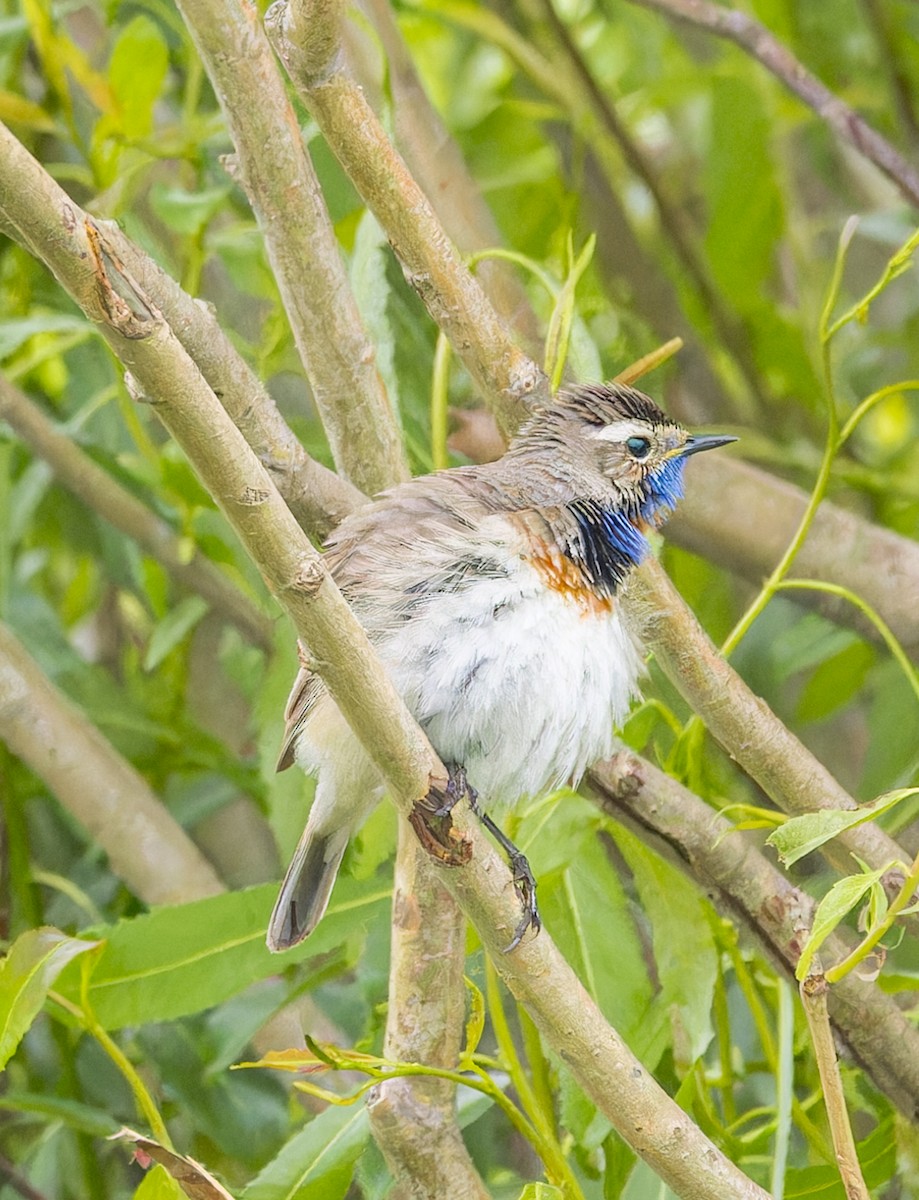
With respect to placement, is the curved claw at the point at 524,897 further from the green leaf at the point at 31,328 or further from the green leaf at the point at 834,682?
the green leaf at the point at 31,328

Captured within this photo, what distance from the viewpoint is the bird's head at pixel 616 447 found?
2.68 m

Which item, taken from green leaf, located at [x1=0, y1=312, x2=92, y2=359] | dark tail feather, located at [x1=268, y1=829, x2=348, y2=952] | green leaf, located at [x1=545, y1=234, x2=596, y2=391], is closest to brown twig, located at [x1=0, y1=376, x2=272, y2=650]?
green leaf, located at [x1=0, y1=312, x2=92, y2=359]

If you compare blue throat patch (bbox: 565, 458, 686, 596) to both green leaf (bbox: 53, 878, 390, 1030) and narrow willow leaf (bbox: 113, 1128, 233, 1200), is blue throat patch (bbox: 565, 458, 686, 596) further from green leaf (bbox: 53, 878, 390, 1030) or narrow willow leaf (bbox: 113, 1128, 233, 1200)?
narrow willow leaf (bbox: 113, 1128, 233, 1200)

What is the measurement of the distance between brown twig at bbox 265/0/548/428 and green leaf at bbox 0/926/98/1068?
1.08 m

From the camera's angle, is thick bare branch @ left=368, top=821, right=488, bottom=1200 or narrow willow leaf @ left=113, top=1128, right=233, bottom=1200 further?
thick bare branch @ left=368, top=821, right=488, bottom=1200

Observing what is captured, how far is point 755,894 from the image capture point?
236 centimetres

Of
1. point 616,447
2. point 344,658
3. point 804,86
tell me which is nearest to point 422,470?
point 616,447

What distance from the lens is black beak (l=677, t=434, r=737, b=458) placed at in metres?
2.79

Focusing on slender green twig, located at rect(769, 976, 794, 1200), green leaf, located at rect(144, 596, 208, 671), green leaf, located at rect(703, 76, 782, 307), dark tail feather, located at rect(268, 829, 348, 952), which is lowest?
slender green twig, located at rect(769, 976, 794, 1200)

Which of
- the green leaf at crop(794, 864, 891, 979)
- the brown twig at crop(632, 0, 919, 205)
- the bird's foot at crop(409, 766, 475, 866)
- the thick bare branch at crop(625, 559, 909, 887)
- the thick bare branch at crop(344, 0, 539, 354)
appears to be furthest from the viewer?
the brown twig at crop(632, 0, 919, 205)

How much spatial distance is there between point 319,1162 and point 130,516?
173 cm

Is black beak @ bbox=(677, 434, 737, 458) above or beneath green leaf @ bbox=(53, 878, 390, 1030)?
above

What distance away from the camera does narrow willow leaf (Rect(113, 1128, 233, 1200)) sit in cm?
187

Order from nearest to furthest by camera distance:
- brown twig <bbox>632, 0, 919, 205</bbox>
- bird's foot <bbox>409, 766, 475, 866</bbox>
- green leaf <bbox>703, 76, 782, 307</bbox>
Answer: bird's foot <bbox>409, 766, 475, 866</bbox> < brown twig <bbox>632, 0, 919, 205</bbox> < green leaf <bbox>703, 76, 782, 307</bbox>
